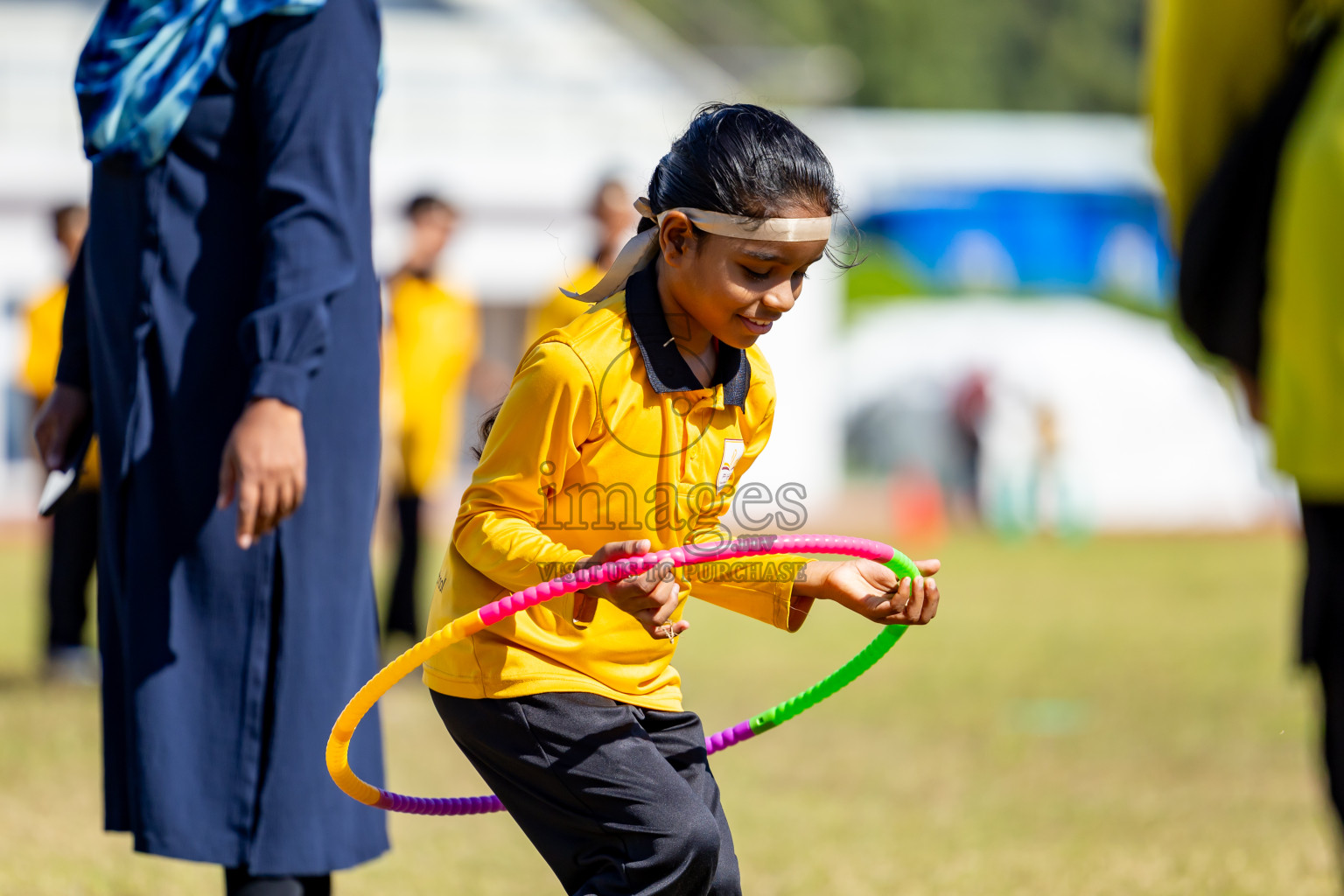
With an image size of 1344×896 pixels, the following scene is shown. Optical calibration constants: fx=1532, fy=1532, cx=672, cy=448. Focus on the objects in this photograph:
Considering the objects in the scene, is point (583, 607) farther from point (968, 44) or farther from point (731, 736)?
point (968, 44)

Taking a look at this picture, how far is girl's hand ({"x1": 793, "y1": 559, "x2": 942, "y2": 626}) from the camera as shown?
2.41m

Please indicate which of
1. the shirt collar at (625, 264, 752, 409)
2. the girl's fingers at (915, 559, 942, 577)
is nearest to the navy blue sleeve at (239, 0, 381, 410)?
the shirt collar at (625, 264, 752, 409)

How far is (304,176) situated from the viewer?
8.87ft

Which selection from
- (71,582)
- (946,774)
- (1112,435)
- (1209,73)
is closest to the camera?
(1209,73)

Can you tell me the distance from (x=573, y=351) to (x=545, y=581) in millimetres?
359

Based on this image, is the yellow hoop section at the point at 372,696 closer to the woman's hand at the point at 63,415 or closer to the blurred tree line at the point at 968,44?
the woman's hand at the point at 63,415

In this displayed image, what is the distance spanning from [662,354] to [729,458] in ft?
0.70

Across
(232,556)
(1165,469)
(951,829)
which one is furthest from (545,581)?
(1165,469)

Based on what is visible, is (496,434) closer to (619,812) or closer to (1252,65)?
(619,812)

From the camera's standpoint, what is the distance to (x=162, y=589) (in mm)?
2762

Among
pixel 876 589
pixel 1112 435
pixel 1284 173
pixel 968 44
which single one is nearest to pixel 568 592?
pixel 876 589

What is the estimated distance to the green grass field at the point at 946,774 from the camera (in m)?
4.20

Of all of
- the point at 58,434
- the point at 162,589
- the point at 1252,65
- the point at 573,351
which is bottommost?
the point at 162,589

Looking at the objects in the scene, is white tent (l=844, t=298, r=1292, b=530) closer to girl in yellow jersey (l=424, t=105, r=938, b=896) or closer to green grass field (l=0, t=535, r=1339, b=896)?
green grass field (l=0, t=535, r=1339, b=896)
